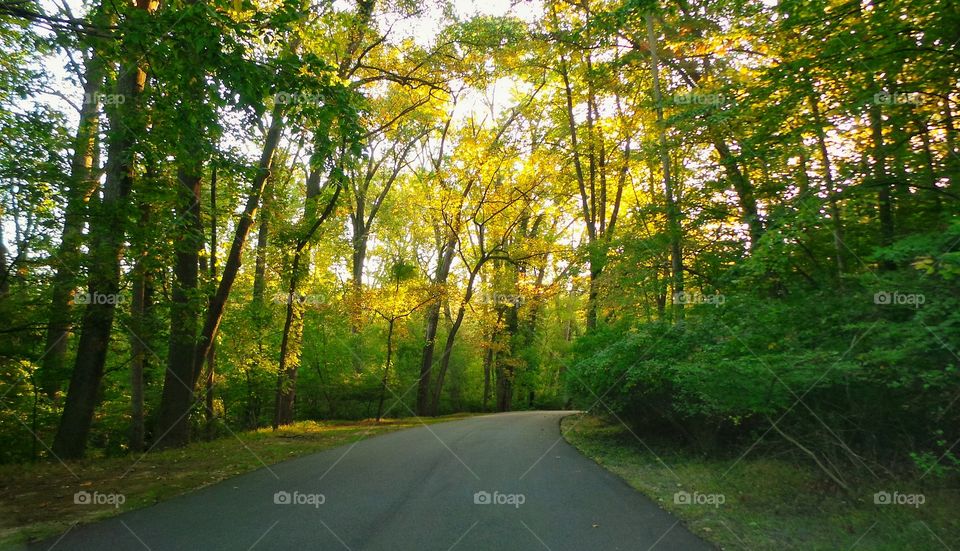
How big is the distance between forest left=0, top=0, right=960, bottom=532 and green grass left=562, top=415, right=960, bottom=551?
328 millimetres

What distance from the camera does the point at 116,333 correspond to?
13.6m

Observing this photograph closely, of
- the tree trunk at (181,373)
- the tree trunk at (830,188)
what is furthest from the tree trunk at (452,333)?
the tree trunk at (830,188)

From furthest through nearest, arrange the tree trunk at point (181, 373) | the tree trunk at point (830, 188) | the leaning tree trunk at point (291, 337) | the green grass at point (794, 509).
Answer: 1. the leaning tree trunk at point (291, 337)
2. the tree trunk at point (181, 373)
3. the tree trunk at point (830, 188)
4. the green grass at point (794, 509)

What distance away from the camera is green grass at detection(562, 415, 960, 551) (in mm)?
5598

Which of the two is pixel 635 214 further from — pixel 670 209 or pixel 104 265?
pixel 104 265

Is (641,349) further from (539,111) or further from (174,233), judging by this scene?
(539,111)

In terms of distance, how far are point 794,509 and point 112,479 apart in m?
10.2

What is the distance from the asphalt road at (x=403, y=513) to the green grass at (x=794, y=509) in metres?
0.47

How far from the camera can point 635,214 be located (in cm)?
1650

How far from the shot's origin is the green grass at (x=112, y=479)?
6.60m

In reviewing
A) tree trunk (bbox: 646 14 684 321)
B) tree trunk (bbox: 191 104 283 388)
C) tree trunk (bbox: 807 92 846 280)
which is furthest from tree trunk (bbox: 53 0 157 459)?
tree trunk (bbox: 807 92 846 280)

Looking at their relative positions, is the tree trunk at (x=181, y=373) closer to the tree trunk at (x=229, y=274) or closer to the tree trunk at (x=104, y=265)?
the tree trunk at (x=229, y=274)

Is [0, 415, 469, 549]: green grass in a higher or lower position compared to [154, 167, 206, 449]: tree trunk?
lower

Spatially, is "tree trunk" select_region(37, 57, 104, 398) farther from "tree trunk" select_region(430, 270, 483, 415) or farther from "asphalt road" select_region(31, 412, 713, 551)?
"tree trunk" select_region(430, 270, 483, 415)
